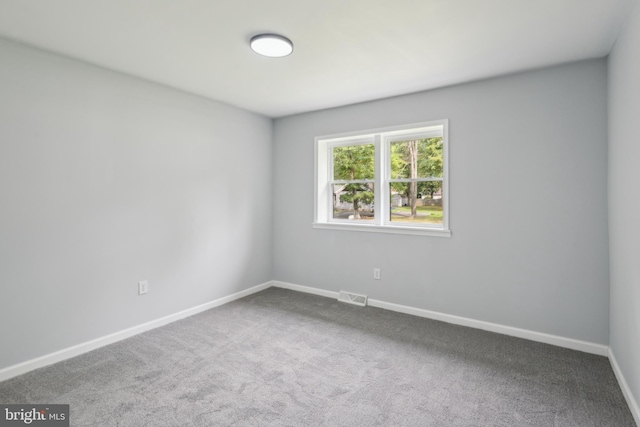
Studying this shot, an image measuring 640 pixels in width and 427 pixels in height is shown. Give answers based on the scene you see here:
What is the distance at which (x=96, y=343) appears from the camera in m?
2.75

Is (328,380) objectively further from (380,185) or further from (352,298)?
(380,185)

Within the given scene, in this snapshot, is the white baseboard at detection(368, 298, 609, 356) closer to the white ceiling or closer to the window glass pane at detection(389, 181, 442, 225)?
the window glass pane at detection(389, 181, 442, 225)

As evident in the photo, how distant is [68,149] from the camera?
102 inches

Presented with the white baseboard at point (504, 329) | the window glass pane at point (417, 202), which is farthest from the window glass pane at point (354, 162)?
the white baseboard at point (504, 329)

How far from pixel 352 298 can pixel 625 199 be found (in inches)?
105

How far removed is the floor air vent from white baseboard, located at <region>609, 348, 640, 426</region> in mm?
2173

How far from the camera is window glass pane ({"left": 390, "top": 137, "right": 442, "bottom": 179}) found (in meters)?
3.54

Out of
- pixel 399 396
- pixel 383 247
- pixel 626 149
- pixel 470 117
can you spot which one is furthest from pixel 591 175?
pixel 399 396

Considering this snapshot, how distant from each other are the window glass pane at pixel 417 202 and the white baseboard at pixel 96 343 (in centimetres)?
232

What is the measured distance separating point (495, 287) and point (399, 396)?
1574mm

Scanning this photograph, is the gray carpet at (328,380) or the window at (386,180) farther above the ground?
the window at (386,180)

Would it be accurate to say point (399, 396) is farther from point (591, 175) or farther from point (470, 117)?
point (470, 117)

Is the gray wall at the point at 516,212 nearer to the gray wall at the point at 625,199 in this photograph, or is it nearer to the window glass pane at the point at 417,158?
the gray wall at the point at 625,199

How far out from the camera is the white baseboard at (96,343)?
2.34m
